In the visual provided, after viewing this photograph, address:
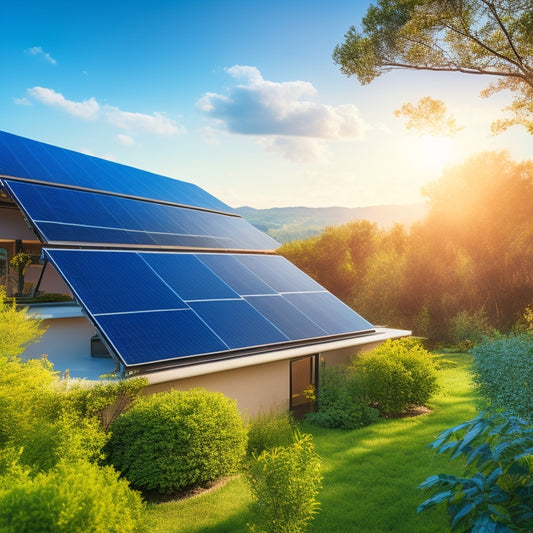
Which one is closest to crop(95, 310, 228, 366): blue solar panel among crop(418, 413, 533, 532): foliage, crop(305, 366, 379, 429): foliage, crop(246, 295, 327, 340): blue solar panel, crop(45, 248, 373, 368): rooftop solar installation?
crop(45, 248, 373, 368): rooftop solar installation

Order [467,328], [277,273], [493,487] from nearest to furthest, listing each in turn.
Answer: [493,487] < [277,273] < [467,328]

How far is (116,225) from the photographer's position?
553 inches

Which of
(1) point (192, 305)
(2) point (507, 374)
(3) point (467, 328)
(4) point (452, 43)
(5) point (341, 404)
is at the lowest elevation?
(3) point (467, 328)

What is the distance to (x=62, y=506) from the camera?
161 inches

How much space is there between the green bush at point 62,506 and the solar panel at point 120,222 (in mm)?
7663

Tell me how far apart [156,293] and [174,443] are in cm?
432

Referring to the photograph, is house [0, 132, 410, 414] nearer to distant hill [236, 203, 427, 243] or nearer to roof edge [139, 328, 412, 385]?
roof edge [139, 328, 412, 385]

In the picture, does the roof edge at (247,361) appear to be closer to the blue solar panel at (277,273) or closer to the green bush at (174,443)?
the green bush at (174,443)

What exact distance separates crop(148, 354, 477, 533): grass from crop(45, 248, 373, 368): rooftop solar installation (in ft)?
8.42

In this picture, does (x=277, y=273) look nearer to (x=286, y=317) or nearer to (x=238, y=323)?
(x=286, y=317)

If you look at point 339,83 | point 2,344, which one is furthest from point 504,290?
point 2,344

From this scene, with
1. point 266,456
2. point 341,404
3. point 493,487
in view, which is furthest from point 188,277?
point 493,487

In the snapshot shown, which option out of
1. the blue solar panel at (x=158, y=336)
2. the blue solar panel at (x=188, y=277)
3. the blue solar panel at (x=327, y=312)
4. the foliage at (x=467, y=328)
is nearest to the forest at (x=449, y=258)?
the foliage at (x=467, y=328)

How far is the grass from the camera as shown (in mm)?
6934
